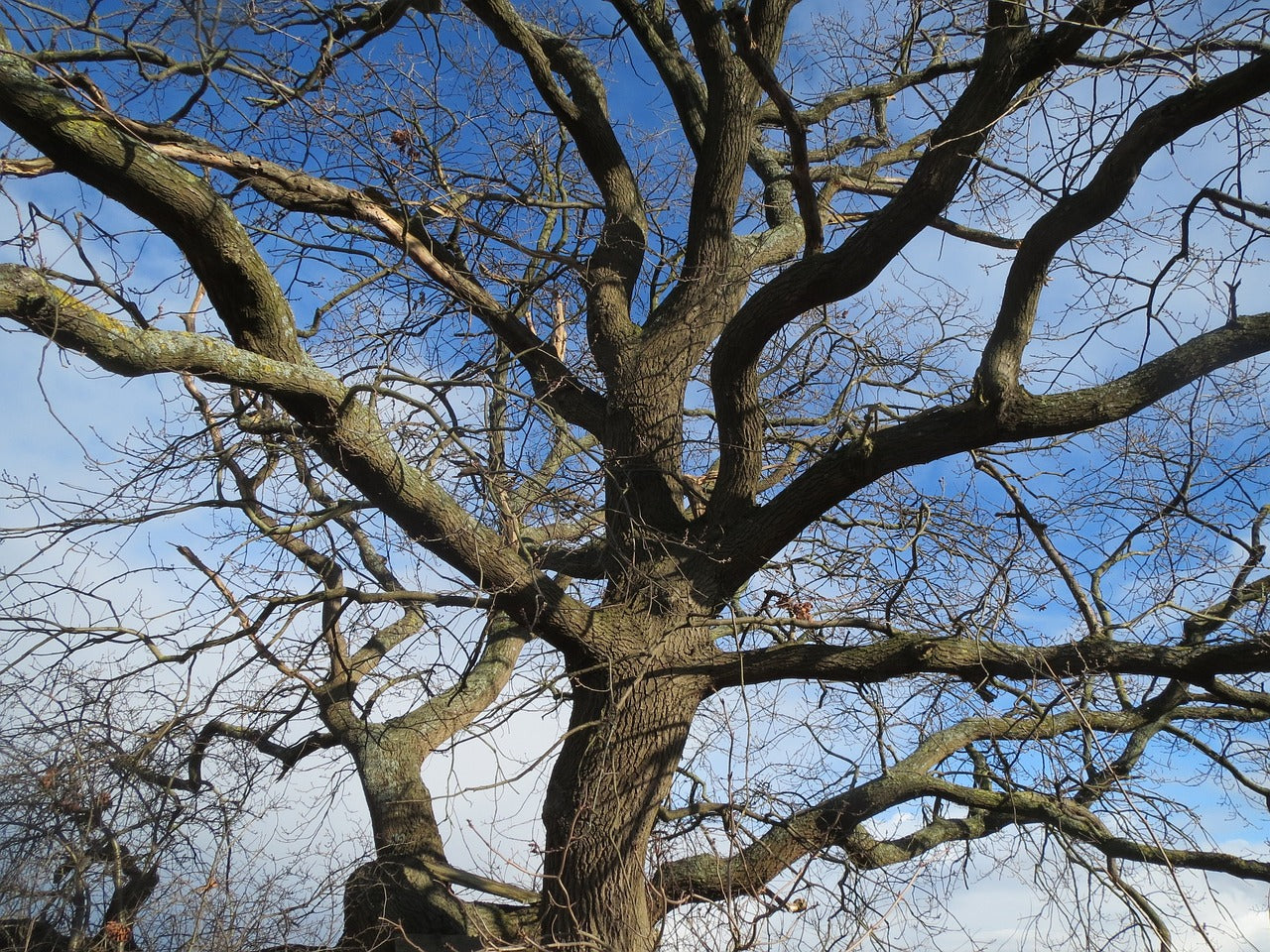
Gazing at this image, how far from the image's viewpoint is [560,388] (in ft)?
18.3

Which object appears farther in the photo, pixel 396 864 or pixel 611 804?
pixel 396 864

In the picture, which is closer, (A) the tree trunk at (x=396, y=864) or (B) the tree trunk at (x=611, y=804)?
(B) the tree trunk at (x=611, y=804)

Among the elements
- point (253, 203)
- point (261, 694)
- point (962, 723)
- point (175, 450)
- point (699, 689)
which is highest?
point (253, 203)

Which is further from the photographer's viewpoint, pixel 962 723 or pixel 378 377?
pixel 962 723

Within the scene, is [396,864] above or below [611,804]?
below

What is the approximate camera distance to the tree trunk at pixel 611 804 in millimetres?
4207

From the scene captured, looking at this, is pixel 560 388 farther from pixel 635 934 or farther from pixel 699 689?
pixel 635 934

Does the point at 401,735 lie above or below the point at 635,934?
above

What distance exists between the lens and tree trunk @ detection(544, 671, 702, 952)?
4207 millimetres

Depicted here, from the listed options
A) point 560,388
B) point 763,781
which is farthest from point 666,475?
point 763,781

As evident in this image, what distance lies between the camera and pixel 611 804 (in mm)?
4305

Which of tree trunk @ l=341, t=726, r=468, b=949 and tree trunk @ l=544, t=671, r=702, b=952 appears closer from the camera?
tree trunk @ l=544, t=671, r=702, b=952

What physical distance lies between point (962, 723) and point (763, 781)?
1.45 m

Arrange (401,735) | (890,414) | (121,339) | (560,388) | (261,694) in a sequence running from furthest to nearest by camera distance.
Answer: (401,735)
(560,388)
(261,694)
(890,414)
(121,339)
